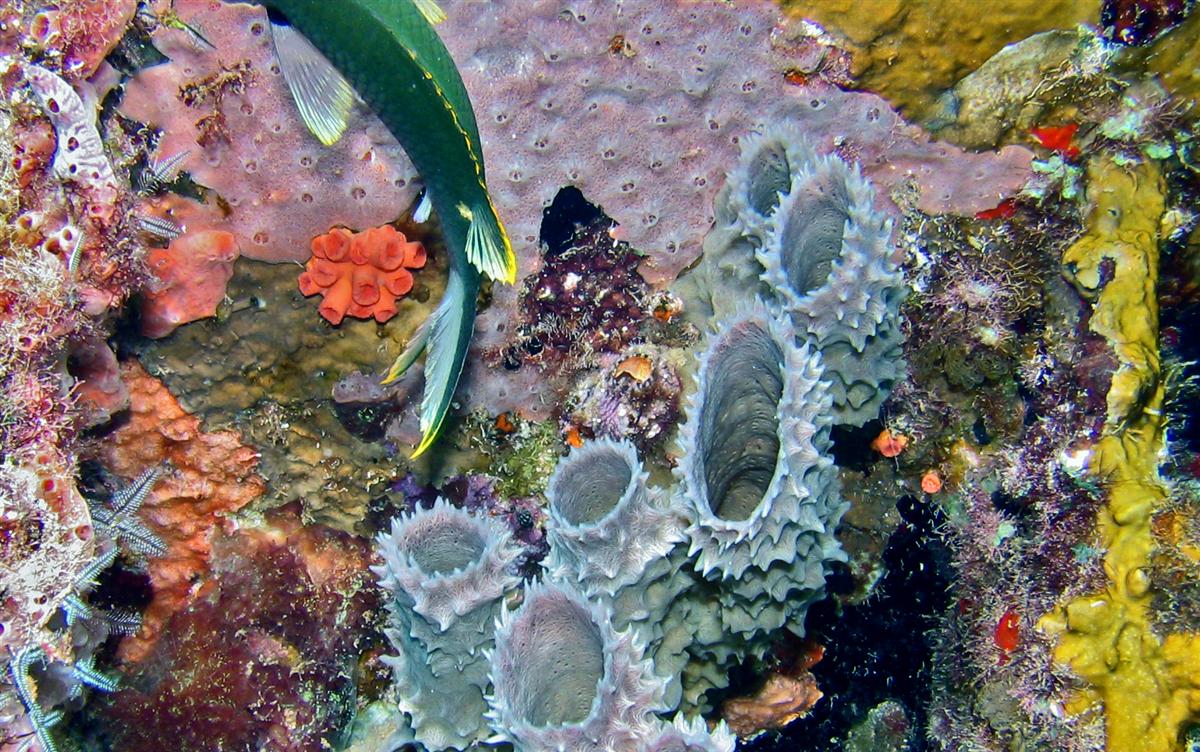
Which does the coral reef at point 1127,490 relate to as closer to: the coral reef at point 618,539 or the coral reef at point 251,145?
the coral reef at point 618,539

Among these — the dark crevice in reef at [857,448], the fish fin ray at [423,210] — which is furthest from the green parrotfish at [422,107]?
the dark crevice in reef at [857,448]

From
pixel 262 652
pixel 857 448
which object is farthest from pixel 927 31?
pixel 262 652

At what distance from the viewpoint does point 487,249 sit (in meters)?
2.60

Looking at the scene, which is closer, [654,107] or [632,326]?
[654,107]

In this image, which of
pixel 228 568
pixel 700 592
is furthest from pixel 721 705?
pixel 228 568

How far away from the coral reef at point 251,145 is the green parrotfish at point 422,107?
0.59 m

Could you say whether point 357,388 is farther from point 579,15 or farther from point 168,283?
point 579,15

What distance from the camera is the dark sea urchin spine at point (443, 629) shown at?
2795mm

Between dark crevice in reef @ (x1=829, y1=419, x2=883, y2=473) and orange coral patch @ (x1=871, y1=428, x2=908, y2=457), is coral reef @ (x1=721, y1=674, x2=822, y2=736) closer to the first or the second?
dark crevice in reef @ (x1=829, y1=419, x2=883, y2=473)

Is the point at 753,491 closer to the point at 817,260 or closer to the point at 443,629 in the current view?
the point at 817,260

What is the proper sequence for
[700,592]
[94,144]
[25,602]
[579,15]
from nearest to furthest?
[25,602]
[94,144]
[700,592]
[579,15]

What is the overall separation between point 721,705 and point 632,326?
2.10 m

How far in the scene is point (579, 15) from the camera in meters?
3.30

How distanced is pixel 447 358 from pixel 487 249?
435 mm
